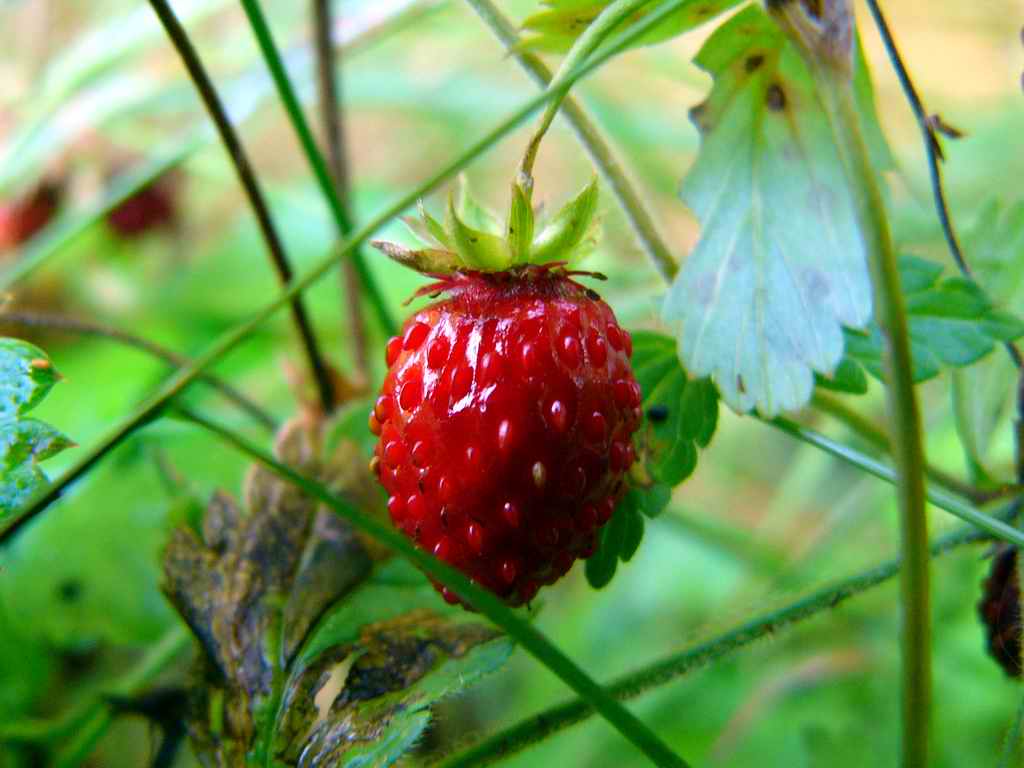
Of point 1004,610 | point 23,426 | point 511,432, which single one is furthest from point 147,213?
point 1004,610

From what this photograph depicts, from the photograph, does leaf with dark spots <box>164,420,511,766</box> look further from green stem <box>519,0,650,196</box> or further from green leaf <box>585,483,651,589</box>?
green stem <box>519,0,650,196</box>

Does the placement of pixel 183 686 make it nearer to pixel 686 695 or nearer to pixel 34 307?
pixel 686 695

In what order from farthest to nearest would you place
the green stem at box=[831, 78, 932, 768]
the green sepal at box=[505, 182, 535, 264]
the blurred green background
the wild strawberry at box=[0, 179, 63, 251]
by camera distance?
1. the wild strawberry at box=[0, 179, 63, 251]
2. the blurred green background
3. the green sepal at box=[505, 182, 535, 264]
4. the green stem at box=[831, 78, 932, 768]

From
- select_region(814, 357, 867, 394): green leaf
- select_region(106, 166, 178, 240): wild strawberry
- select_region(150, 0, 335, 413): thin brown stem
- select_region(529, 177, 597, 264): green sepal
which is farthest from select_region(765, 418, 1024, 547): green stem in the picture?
select_region(106, 166, 178, 240): wild strawberry

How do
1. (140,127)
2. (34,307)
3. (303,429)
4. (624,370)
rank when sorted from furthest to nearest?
(140,127) → (34,307) → (303,429) → (624,370)

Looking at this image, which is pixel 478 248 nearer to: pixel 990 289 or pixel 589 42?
pixel 589 42

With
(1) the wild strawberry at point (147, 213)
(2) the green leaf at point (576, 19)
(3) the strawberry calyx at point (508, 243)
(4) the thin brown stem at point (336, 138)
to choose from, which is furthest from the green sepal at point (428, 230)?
(1) the wild strawberry at point (147, 213)

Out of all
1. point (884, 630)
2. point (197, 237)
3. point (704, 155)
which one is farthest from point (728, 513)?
point (704, 155)
